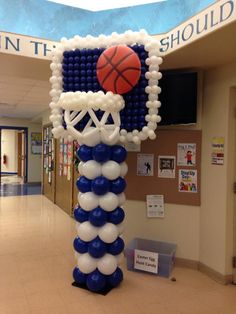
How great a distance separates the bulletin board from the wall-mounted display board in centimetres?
410

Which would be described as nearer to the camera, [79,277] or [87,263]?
[87,263]

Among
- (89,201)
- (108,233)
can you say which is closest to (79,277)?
(108,233)

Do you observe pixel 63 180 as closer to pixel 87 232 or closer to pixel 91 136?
pixel 87 232

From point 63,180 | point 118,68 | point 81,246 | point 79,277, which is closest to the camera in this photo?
point 118,68

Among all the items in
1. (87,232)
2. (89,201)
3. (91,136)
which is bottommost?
(87,232)

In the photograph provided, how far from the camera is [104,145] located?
2783 millimetres

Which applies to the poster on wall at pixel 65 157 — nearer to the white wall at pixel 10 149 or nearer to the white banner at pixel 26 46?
the white banner at pixel 26 46

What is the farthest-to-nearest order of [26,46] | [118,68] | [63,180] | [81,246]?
[63,180], [26,46], [81,246], [118,68]

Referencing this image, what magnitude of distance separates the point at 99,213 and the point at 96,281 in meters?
0.66

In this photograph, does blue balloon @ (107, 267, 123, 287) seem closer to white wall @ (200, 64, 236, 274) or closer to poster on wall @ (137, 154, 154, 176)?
white wall @ (200, 64, 236, 274)

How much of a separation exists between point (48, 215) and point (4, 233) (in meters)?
1.38

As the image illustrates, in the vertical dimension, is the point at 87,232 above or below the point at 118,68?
below

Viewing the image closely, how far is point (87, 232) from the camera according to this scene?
279cm

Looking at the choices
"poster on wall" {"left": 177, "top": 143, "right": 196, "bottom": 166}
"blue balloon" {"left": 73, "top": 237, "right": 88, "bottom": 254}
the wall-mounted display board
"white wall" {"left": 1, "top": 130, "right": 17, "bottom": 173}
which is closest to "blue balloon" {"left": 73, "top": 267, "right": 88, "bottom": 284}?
"blue balloon" {"left": 73, "top": 237, "right": 88, "bottom": 254}
